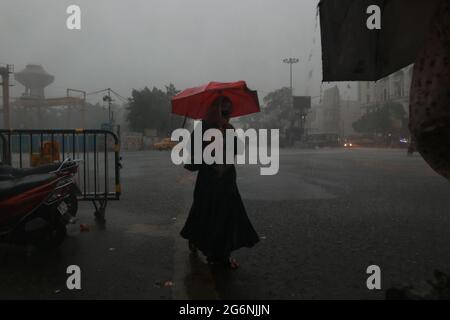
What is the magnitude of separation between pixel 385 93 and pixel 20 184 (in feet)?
237

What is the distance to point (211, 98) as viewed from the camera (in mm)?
4457

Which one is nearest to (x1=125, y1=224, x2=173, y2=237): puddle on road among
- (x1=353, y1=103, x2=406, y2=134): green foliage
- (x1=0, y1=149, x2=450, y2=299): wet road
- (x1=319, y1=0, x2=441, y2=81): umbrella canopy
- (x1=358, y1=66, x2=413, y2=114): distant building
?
(x1=0, y1=149, x2=450, y2=299): wet road

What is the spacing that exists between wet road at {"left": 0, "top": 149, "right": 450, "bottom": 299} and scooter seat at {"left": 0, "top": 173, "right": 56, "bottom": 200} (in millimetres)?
703

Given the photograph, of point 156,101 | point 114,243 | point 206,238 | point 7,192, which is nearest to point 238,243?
point 206,238

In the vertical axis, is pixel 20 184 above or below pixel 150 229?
above

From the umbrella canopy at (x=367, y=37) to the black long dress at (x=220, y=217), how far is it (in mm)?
1360

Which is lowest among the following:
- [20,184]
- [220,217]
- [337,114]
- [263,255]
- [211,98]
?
[263,255]

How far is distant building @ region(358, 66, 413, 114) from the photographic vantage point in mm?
60625

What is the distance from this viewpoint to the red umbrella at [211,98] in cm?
410

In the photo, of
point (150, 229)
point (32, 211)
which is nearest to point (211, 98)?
point (150, 229)

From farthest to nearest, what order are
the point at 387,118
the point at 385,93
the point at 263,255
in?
1. the point at 385,93
2. the point at 387,118
3. the point at 263,255

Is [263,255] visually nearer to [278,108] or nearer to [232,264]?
[232,264]

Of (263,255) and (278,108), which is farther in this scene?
(278,108)

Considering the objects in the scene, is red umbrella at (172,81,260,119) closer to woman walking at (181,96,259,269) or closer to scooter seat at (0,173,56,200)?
woman walking at (181,96,259,269)
